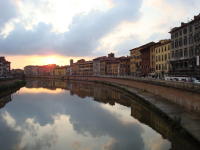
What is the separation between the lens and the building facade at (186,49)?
51.7m

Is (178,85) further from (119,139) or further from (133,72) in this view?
(133,72)

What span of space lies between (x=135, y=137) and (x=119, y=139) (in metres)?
1.80

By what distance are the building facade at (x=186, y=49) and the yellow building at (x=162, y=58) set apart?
892cm

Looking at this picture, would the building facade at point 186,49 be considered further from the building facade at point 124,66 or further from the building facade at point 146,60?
the building facade at point 124,66

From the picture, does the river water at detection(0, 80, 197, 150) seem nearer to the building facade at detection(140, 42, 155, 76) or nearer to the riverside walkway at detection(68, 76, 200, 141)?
the riverside walkway at detection(68, 76, 200, 141)

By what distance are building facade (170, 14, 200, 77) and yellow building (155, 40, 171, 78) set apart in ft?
29.3

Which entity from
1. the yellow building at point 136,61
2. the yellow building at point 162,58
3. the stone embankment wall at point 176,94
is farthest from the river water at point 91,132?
the yellow building at point 136,61

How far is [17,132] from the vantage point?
2589 centimetres

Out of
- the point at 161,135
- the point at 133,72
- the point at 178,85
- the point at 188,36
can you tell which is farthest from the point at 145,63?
the point at 161,135

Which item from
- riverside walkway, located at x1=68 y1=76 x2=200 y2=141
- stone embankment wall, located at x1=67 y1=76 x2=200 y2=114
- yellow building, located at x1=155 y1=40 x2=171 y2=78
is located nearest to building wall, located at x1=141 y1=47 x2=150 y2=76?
yellow building, located at x1=155 y1=40 x2=171 y2=78

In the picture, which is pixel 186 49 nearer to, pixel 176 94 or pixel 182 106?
pixel 176 94

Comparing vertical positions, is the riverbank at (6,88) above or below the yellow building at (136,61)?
below

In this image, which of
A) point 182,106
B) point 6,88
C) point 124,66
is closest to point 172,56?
point 182,106

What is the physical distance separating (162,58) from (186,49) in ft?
71.6
